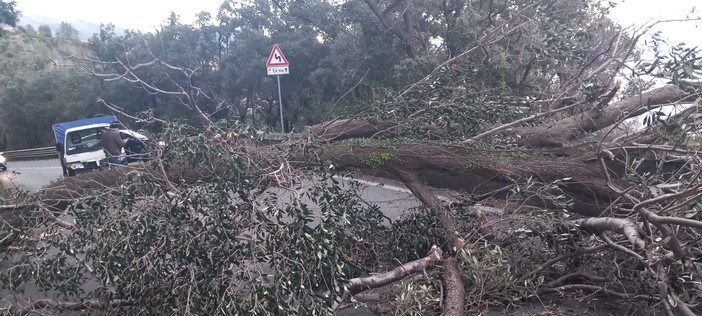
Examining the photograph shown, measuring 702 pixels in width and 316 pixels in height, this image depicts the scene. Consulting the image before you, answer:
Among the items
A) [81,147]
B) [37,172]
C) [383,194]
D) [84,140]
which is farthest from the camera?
[37,172]

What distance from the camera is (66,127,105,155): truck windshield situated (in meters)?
13.5

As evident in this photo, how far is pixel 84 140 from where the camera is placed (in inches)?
539

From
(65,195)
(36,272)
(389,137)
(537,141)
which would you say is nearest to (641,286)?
(537,141)

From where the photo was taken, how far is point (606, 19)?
10641 millimetres

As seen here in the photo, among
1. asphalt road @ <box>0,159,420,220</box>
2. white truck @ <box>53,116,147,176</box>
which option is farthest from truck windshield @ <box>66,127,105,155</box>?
asphalt road @ <box>0,159,420,220</box>

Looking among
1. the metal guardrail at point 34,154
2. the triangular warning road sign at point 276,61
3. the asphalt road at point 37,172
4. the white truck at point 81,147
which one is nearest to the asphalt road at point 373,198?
the asphalt road at point 37,172

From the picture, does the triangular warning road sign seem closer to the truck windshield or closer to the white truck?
the white truck

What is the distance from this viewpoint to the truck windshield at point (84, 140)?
13.5 metres

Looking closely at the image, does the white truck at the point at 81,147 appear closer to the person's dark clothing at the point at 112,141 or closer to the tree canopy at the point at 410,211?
the person's dark clothing at the point at 112,141

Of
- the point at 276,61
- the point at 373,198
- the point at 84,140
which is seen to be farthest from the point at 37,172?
the point at 373,198

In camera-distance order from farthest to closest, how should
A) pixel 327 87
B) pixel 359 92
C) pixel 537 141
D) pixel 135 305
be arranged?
pixel 327 87, pixel 359 92, pixel 537 141, pixel 135 305

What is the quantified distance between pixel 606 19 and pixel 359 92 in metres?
4.96

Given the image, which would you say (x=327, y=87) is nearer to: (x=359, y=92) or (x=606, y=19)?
(x=359, y=92)

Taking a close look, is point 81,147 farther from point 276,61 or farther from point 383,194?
point 383,194
